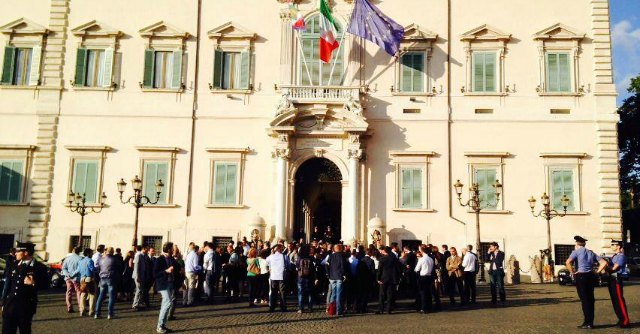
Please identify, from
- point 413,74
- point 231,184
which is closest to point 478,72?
point 413,74

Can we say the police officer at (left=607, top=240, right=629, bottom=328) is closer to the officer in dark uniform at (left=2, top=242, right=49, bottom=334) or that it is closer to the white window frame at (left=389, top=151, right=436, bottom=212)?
the officer in dark uniform at (left=2, top=242, right=49, bottom=334)

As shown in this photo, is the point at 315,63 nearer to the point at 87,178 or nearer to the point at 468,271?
the point at 87,178

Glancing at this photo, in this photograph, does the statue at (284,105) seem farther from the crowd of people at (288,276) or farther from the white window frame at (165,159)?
the crowd of people at (288,276)

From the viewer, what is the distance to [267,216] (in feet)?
87.4

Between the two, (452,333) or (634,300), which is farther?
(634,300)

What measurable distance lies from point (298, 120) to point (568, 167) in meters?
12.3

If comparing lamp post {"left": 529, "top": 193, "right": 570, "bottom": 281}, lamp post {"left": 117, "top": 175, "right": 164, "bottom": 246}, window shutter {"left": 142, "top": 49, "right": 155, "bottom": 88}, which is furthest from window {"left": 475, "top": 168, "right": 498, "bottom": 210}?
window shutter {"left": 142, "top": 49, "right": 155, "bottom": 88}

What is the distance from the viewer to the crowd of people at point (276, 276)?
1472 centimetres

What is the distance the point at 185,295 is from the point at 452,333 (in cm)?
846

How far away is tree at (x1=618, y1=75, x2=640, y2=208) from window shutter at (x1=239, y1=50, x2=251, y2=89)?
1095 inches

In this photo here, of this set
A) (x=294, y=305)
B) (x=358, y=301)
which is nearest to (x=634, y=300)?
(x=358, y=301)

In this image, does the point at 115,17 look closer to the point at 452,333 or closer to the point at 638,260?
the point at 452,333

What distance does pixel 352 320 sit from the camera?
1438cm

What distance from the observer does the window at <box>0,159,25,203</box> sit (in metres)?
27.0
